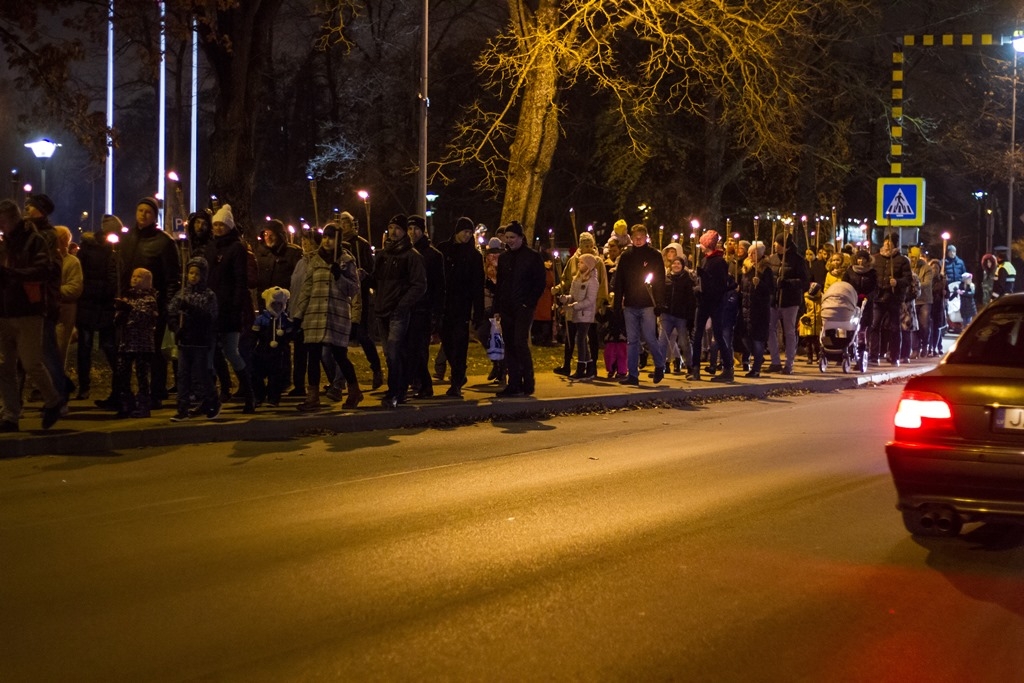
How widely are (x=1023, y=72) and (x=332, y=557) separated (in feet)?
117

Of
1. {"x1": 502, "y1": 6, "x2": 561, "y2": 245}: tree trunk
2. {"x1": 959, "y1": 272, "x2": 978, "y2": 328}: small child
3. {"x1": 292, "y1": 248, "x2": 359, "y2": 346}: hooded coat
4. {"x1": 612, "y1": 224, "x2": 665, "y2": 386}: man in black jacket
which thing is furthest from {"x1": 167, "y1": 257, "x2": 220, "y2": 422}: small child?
{"x1": 959, "y1": 272, "x2": 978, "y2": 328}: small child

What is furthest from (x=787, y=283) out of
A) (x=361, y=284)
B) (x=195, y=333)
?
(x=195, y=333)

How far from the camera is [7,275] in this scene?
463 inches

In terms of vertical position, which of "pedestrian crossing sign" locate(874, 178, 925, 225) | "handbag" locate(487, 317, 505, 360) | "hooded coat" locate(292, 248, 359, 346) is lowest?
"handbag" locate(487, 317, 505, 360)

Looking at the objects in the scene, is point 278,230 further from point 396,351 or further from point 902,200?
point 902,200

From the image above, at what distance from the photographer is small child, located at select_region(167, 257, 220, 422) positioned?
1314 cm

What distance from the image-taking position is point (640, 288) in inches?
695

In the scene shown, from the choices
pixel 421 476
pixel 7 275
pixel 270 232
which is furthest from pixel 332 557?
pixel 270 232

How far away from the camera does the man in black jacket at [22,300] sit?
11.8 metres

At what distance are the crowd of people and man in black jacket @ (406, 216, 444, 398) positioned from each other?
0.07 feet

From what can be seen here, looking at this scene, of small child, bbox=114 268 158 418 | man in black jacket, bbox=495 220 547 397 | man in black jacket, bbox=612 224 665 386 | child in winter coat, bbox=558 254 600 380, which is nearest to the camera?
small child, bbox=114 268 158 418

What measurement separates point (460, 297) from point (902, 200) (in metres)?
12.3

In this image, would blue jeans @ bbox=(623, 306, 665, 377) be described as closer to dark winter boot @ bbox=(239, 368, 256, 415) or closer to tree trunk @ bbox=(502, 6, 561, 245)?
dark winter boot @ bbox=(239, 368, 256, 415)

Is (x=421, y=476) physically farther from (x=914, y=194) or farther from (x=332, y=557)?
(x=914, y=194)
